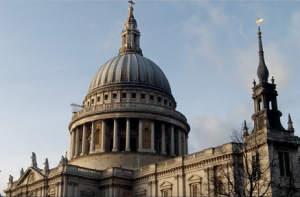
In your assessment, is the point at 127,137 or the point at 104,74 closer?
the point at 127,137

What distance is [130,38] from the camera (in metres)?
101

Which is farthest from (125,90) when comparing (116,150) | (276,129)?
(276,129)

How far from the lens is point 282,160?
183 ft

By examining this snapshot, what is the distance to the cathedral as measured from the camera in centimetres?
5625

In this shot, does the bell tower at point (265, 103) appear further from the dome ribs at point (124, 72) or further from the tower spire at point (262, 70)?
the dome ribs at point (124, 72)

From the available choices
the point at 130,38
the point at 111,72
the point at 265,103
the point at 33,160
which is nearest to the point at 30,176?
the point at 33,160

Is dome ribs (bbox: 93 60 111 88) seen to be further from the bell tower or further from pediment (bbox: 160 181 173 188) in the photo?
the bell tower

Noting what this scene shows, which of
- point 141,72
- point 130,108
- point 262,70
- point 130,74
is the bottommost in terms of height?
point 262,70

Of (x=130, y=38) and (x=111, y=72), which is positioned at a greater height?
(x=130, y=38)

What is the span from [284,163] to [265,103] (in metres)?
7.80

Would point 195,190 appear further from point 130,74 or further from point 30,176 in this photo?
point 130,74

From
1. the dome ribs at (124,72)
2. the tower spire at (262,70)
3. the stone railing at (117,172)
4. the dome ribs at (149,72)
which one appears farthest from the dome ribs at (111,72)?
the tower spire at (262,70)

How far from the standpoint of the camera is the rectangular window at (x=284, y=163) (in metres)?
55.3

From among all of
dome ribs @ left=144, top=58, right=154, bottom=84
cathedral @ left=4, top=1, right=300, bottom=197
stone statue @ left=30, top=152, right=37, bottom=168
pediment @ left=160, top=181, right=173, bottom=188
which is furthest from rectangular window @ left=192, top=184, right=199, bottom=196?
dome ribs @ left=144, top=58, right=154, bottom=84
